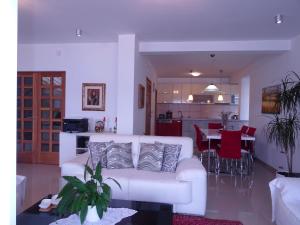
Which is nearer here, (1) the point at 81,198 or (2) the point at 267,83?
(1) the point at 81,198

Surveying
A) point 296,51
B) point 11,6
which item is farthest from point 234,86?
point 11,6

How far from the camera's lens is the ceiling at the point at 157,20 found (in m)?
3.21

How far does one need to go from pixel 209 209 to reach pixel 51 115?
3.82 m

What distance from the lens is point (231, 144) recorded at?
15.6 ft

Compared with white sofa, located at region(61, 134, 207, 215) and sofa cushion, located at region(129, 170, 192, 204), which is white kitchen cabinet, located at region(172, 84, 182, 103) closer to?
white sofa, located at region(61, 134, 207, 215)

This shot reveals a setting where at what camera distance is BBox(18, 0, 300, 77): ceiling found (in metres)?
3.21

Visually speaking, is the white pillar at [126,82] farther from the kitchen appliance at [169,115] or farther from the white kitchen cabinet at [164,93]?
the white kitchen cabinet at [164,93]

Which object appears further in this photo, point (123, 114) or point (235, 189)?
point (123, 114)

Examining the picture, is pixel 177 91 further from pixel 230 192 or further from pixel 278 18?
pixel 278 18

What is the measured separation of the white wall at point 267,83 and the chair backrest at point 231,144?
933 mm

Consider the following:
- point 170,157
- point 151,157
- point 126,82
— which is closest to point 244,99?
point 126,82

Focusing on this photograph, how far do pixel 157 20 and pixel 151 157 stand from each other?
6.67 ft

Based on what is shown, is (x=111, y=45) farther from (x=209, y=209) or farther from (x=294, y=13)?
(x=209, y=209)

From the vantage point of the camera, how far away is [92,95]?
5.29 metres
